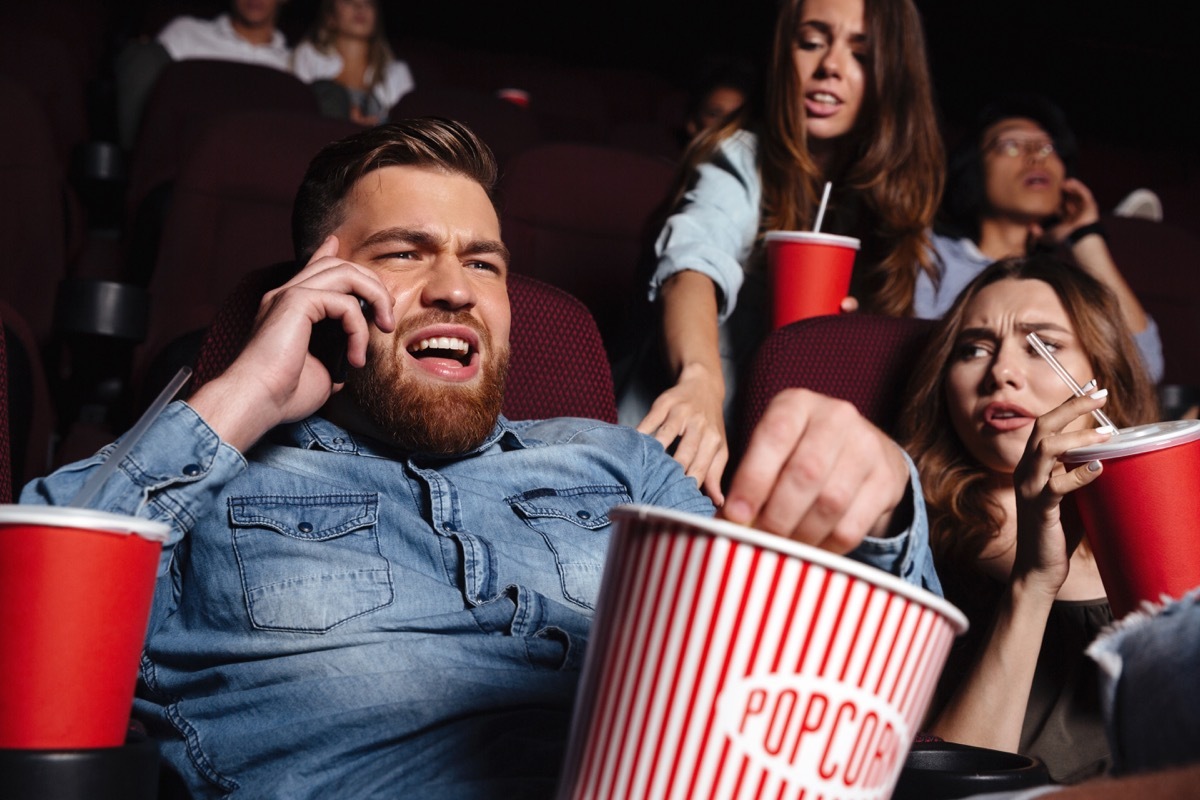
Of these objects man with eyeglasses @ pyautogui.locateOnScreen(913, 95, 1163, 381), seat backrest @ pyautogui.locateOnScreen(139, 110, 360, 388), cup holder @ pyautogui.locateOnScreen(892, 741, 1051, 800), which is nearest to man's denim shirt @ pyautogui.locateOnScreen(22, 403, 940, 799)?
cup holder @ pyautogui.locateOnScreen(892, 741, 1051, 800)

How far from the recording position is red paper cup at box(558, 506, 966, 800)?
0.44 metres

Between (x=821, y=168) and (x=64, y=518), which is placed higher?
(x=821, y=168)

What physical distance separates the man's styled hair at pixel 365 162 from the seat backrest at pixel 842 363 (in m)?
0.35

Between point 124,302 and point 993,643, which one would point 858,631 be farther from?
point 124,302

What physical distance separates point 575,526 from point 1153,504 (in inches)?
16.6

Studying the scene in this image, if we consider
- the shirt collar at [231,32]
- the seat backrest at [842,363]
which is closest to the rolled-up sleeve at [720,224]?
the seat backrest at [842,363]

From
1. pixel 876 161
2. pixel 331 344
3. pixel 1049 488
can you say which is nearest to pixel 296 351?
pixel 331 344

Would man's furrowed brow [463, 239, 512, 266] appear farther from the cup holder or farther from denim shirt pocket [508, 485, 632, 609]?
the cup holder

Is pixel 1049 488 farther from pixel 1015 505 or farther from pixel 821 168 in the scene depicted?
pixel 821 168

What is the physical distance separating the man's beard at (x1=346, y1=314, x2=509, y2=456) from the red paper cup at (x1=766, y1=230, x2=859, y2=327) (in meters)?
0.52

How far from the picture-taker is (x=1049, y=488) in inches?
33.9

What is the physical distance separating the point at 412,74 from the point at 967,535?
290cm

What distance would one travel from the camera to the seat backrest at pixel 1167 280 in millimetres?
2320

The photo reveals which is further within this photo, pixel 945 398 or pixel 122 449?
pixel 945 398
